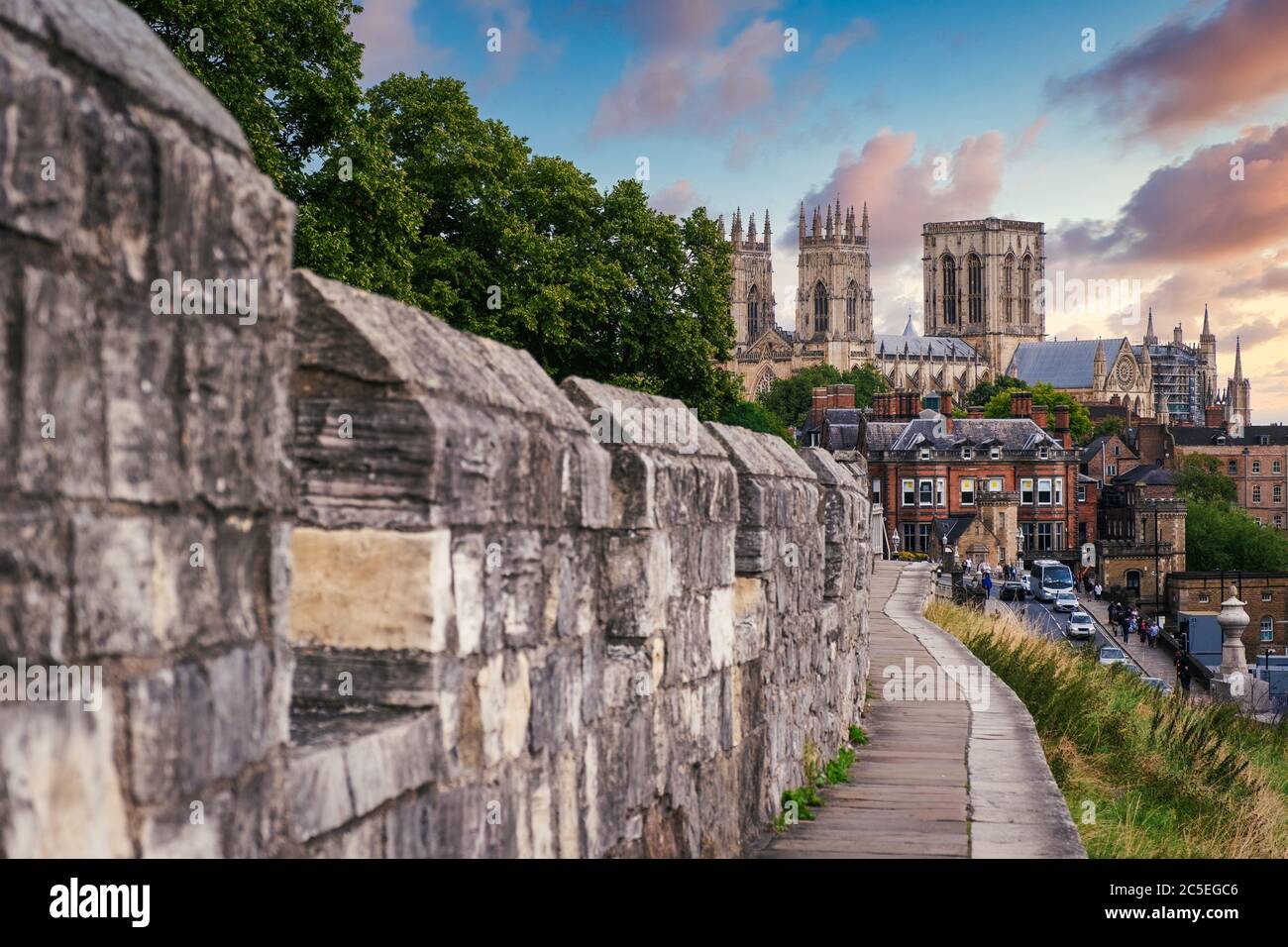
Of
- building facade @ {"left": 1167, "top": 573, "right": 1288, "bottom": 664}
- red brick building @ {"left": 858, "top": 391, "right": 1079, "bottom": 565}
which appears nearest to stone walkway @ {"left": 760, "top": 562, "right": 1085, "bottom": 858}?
red brick building @ {"left": 858, "top": 391, "right": 1079, "bottom": 565}

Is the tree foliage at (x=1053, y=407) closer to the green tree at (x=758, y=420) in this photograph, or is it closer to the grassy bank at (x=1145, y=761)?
the green tree at (x=758, y=420)

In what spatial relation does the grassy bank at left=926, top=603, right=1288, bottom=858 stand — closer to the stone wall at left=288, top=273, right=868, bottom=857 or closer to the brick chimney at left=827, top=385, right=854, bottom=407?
the stone wall at left=288, top=273, right=868, bottom=857

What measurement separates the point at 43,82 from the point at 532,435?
195 cm

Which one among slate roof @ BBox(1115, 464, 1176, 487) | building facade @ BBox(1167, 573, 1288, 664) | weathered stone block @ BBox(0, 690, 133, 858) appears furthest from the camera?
slate roof @ BBox(1115, 464, 1176, 487)

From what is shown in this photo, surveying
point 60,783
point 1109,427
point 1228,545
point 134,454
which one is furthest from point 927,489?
point 60,783

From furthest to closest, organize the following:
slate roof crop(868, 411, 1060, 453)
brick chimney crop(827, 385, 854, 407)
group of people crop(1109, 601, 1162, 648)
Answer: brick chimney crop(827, 385, 854, 407) < slate roof crop(868, 411, 1060, 453) < group of people crop(1109, 601, 1162, 648)

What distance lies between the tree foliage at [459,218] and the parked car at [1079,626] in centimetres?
1607

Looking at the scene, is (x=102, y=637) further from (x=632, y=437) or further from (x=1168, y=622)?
(x=1168, y=622)

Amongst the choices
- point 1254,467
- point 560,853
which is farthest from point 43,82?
point 1254,467

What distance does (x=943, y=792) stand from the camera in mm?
8781

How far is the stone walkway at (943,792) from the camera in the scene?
7230 millimetres

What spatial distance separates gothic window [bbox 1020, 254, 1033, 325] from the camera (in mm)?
178625

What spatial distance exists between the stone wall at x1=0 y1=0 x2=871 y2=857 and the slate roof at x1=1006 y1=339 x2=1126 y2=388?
16248 cm

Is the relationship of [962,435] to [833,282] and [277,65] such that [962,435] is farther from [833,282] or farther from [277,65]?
[833,282]
